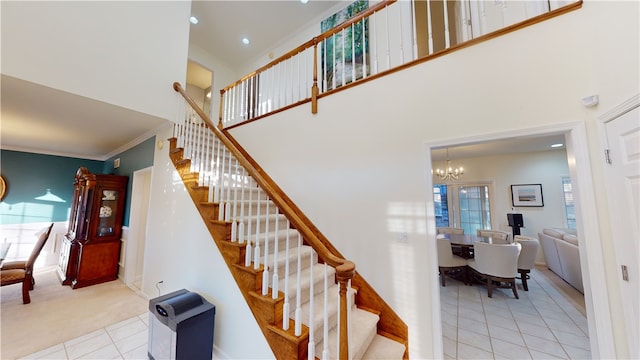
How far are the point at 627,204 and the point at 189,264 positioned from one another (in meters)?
3.69

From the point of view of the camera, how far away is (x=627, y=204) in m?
1.32

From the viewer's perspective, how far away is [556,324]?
2.62 meters

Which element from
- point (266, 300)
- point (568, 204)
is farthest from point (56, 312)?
point (568, 204)

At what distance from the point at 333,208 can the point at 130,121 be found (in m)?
3.27

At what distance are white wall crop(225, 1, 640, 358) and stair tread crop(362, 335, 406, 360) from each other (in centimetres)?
18

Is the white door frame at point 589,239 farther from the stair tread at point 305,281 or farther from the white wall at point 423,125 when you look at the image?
the stair tread at point 305,281

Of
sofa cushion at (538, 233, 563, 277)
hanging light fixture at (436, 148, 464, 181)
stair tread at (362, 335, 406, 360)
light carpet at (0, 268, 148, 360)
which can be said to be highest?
hanging light fixture at (436, 148, 464, 181)

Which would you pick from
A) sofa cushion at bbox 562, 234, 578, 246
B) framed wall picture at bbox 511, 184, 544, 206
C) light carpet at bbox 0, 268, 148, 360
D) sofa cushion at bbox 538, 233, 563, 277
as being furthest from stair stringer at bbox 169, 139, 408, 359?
framed wall picture at bbox 511, 184, 544, 206

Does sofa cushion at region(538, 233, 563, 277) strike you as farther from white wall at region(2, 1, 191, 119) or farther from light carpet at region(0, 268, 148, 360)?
white wall at region(2, 1, 191, 119)

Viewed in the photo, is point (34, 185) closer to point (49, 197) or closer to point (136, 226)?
point (49, 197)

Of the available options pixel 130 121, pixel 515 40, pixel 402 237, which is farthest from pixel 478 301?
pixel 130 121

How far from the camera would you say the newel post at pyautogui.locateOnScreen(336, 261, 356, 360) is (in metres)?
1.26

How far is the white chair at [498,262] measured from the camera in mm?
3195

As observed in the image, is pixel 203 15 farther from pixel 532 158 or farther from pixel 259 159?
pixel 532 158
